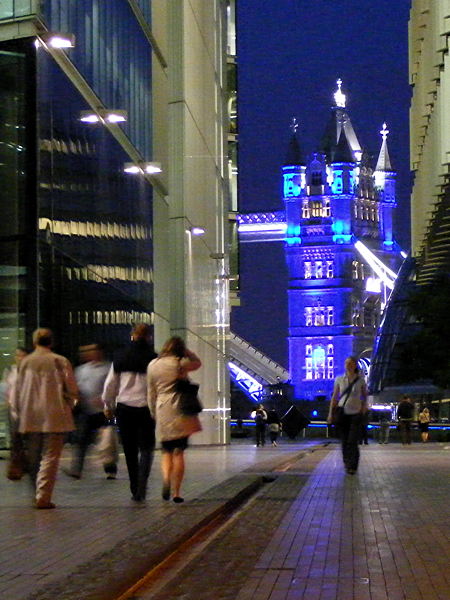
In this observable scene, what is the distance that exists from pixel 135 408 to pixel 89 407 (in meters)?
3.31

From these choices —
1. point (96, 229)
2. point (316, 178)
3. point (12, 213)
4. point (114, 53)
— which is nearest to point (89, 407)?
point (12, 213)

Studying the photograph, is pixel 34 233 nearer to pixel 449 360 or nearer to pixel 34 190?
pixel 34 190

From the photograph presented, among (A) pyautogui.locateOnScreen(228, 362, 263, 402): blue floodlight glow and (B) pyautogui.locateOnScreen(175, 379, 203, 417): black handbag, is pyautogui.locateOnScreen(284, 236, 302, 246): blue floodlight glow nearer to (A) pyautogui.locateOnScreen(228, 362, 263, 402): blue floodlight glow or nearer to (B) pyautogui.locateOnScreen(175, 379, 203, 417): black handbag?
(A) pyautogui.locateOnScreen(228, 362, 263, 402): blue floodlight glow

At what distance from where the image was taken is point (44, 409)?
12719 millimetres

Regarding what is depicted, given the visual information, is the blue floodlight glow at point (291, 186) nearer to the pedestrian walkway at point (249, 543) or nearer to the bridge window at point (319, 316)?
the bridge window at point (319, 316)

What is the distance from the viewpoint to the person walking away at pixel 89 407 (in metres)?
16.6

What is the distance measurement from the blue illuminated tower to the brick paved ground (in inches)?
6384

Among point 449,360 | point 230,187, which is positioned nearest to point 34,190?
point 449,360

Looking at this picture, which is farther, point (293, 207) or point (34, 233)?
point (293, 207)

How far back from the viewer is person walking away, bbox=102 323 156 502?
1352cm

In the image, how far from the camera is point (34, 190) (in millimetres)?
22469

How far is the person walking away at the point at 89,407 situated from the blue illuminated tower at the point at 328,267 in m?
160

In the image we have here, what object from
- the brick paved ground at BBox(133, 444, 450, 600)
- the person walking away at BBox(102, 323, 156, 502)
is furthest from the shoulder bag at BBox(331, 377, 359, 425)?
the person walking away at BBox(102, 323, 156, 502)

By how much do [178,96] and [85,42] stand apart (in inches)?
537
